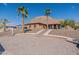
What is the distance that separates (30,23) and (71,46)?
75 centimetres

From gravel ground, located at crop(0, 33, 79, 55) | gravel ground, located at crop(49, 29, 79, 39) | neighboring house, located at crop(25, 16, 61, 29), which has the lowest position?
gravel ground, located at crop(0, 33, 79, 55)

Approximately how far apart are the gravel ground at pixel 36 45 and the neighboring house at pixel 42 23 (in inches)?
6.3

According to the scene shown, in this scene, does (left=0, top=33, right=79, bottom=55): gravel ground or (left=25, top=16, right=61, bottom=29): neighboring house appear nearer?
(left=0, top=33, right=79, bottom=55): gravel ground

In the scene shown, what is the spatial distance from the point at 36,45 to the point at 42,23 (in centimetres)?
37

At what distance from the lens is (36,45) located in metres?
4.91

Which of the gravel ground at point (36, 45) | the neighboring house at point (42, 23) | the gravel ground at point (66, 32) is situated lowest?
the gravel ground at point (36, 45)

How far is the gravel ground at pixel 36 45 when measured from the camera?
15.9 ft

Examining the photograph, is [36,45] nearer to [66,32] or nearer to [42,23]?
[42,23]

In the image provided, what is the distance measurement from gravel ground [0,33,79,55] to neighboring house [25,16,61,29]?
16 centimetres

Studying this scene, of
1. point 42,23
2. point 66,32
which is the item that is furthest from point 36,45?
point 66,32

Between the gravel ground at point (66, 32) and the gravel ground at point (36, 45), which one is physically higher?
the gravel ground at point (66, 32)

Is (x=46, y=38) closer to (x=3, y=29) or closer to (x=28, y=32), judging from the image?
(x=28, y=32)

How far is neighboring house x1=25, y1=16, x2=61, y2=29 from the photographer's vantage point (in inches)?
195

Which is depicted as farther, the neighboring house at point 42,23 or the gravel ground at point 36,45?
the neighboring house at point 42,23
